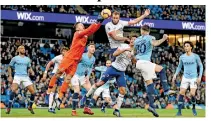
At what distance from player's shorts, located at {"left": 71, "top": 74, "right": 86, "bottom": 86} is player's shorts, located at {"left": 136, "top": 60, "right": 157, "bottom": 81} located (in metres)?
1.54

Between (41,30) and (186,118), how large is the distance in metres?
4.94

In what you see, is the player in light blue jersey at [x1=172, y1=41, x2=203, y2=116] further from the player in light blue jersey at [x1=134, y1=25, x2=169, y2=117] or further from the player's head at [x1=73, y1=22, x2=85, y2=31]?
the player's head at [x1=73, y1=22, x2=85, y2=31]

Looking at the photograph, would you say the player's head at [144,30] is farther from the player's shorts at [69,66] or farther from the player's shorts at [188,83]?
the player's shorts at [69,66]

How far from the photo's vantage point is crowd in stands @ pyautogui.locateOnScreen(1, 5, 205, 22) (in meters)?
14.9

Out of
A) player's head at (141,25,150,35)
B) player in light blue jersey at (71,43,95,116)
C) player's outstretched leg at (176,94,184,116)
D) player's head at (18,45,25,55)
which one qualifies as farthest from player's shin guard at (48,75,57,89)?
player's outstretched leg at (176,94,184,116)

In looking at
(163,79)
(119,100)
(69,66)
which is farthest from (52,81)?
(163,79)

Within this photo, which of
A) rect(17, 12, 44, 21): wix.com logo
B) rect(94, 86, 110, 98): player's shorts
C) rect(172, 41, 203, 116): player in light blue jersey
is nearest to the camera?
rect(94, 86, 110, 98): player's shorts

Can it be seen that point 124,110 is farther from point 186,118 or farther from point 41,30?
point 41,30

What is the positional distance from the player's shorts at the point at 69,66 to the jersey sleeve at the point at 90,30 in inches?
29.8

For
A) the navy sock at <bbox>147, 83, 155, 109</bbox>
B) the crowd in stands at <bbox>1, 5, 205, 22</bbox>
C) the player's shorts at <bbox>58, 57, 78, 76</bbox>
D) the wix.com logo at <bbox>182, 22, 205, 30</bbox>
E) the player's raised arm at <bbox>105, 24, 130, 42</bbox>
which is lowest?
the navy sock at <bbox>147, 83, 155, 109</bbox>

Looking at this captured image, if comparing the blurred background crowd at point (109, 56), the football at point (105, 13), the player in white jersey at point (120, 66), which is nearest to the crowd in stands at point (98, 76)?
the blurred background crowd at point (109, 56)

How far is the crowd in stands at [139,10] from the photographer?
14945 millimetres

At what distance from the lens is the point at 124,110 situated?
15312 mm

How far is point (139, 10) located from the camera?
49.4 feet
